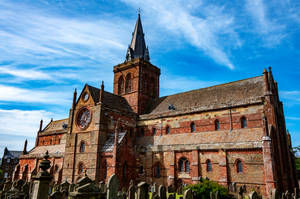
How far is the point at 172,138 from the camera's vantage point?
2947cm

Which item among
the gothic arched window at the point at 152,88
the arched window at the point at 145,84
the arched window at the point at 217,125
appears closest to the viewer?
the arched window at the point at 217,125

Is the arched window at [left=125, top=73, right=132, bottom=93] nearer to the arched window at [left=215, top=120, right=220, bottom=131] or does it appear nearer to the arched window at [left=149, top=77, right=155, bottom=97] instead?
the arched window at [left=149, top=77, right=155, bottom=97]

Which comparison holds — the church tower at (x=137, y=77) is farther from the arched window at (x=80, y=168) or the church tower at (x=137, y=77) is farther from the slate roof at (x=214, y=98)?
the arched window at (x=80, y=168)

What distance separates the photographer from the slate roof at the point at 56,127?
4152 cm

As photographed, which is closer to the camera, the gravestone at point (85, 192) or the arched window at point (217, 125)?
the gravestone at point (85, 192)

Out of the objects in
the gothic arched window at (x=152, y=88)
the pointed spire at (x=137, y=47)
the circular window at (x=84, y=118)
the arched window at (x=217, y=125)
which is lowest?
the arched window at (x=217, y=125)

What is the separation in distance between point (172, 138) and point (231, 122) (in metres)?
7.59

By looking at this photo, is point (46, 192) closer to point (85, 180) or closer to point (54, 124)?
point (85, 180)

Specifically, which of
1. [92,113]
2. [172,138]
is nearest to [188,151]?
[172,138]

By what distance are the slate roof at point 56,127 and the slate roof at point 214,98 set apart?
53.2ft

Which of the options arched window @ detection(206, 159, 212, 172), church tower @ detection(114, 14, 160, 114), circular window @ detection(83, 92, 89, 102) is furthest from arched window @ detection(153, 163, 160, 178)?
circular window @ detection(83, 92, 89, 102)

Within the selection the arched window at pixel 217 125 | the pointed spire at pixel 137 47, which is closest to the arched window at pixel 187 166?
the arched window at pixel 217 125

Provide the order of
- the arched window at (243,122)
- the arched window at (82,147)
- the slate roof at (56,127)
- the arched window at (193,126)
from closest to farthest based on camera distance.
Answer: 1. the arched window at (243,122)
2. the arched window at (193,126)
3. the arched window at (82,147)
4. the slate roof at (56,127)

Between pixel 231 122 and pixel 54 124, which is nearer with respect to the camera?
pixel 231 122
